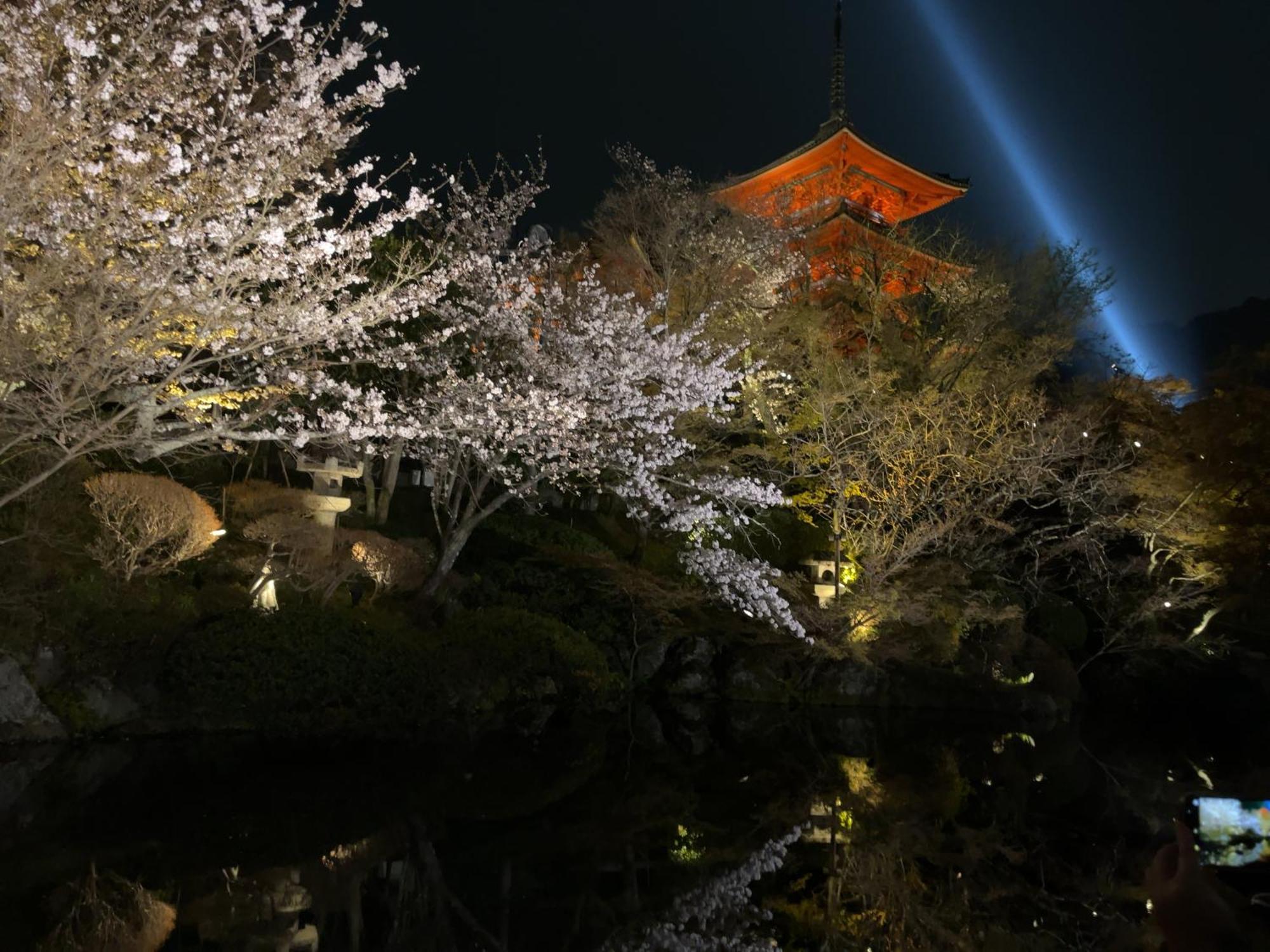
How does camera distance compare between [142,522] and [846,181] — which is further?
[846,181]

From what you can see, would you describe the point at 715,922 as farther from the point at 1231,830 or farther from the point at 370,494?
the point at 370,494

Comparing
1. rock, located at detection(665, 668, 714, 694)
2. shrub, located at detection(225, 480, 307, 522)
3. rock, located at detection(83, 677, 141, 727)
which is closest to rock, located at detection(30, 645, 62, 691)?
rock, located at detection(83, 677, 141, 727)

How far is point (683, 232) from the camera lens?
1781 centimetres

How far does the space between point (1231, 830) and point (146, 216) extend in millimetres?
7167

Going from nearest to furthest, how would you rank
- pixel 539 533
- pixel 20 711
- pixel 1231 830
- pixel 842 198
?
pixel 1231 830 → pixel 20 711 → pixel 539 533 → pixel 842 198

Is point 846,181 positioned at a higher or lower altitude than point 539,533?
higher

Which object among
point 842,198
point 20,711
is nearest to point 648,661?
point 20,711

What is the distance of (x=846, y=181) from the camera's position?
2628 cm

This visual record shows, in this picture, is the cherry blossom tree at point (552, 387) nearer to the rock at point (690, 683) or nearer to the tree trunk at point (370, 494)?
the tree trunk at point (370, 494)

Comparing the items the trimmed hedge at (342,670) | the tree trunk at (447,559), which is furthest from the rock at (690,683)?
the tree trunk at (447,559)

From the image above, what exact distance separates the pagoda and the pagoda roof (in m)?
0.02

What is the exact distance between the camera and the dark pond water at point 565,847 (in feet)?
15.9

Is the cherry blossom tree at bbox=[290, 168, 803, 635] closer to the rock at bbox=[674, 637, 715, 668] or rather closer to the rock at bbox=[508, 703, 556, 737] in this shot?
the rock at bbox=[674, 637, 715, 668]

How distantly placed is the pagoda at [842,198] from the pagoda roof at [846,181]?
2cm
